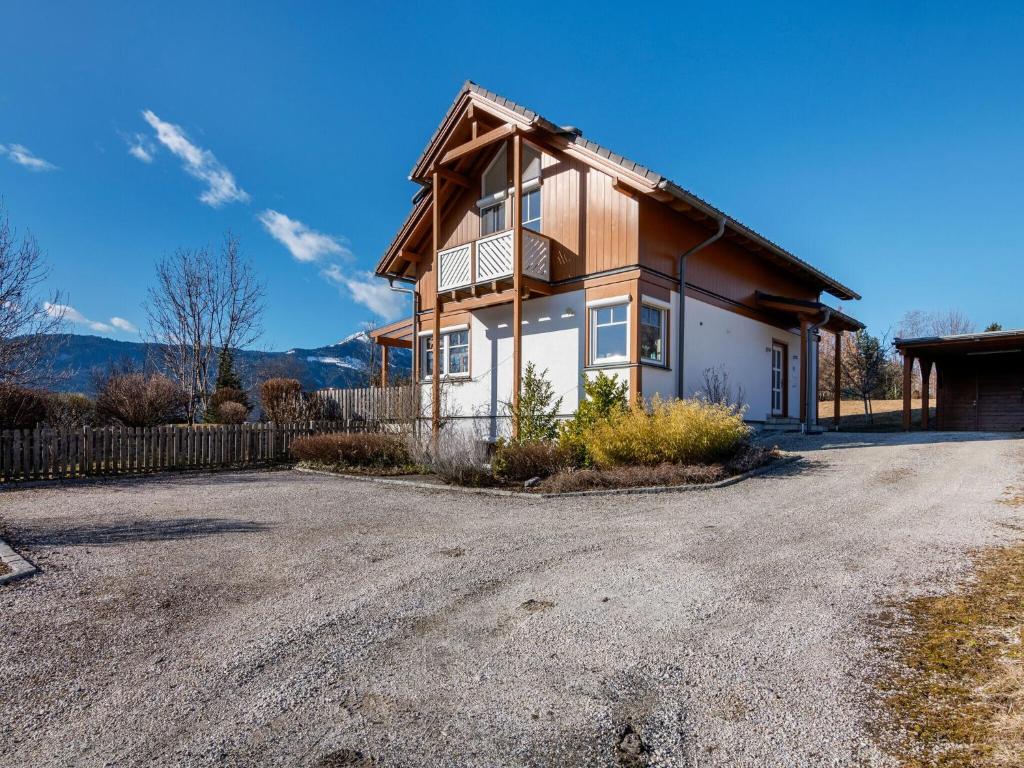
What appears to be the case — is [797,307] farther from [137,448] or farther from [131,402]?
[131,402]

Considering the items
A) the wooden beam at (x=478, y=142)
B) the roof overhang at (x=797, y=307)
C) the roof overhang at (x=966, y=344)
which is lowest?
the roof overhang at (x=966, y=344)

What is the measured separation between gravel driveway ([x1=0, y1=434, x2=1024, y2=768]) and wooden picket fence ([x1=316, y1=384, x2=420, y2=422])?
7.32 metres

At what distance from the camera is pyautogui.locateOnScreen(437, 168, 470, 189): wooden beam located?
16.7 m

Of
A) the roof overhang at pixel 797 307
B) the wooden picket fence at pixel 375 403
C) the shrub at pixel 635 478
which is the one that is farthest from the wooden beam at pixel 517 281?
the roof overhang at pixel 797 307

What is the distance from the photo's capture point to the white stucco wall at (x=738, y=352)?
1470 centimetres

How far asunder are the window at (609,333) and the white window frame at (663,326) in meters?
0.36

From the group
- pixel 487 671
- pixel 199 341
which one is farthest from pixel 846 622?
pixel 199 341

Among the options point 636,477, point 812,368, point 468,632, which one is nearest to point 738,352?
point 812,368

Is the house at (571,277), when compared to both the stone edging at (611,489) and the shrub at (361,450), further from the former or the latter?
the stone edging at (611,489)

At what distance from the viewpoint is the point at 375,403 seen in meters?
17.4

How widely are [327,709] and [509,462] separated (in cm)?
799

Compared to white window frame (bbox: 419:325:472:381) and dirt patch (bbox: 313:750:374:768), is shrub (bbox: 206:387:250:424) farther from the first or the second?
dirt patch (bbox: 313:750:374:768)

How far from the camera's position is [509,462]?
1080 cm

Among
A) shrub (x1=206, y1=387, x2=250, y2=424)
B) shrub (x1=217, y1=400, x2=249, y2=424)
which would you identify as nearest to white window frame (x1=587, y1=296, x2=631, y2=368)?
shrub (x1=217, y1=400, x2=249, y2=424)
